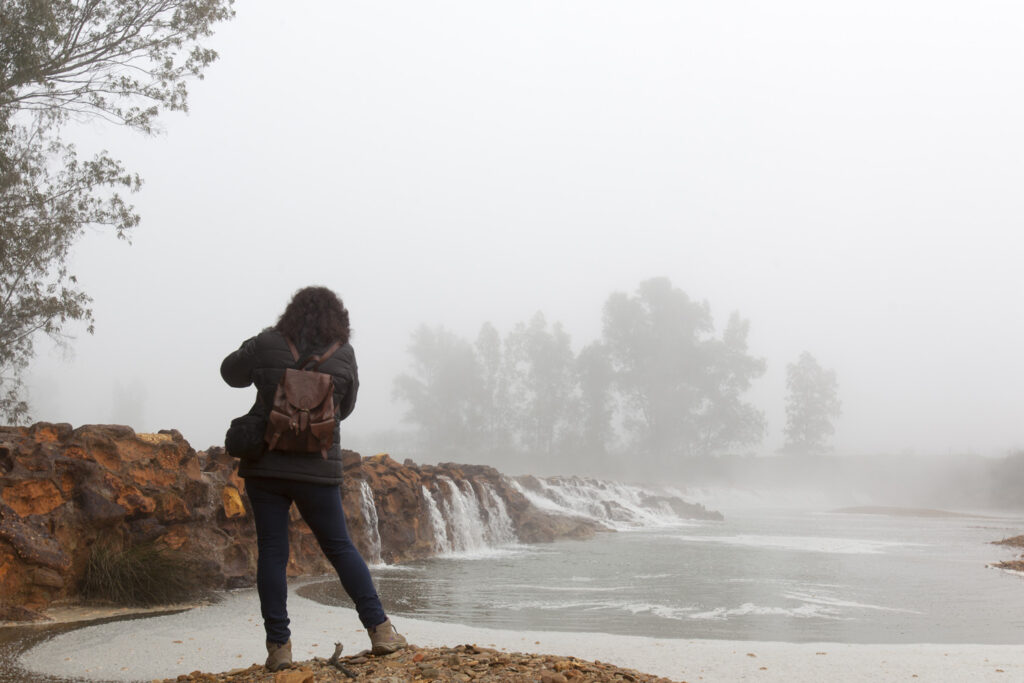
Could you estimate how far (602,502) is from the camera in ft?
77.0

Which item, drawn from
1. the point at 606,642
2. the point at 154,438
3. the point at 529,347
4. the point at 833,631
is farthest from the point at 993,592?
the point at 529,347

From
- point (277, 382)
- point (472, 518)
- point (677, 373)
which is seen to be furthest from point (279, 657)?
point (677, 373)

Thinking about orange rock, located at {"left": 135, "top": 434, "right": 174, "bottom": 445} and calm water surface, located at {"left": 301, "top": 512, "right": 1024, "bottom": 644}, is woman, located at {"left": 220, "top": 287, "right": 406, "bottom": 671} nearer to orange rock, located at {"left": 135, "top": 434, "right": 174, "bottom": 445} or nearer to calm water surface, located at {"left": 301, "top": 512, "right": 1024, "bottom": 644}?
calm water surface, located at {"left": 301, "top": 512, "right": 1024, "bottom": 644}

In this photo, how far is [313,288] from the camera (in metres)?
3.41

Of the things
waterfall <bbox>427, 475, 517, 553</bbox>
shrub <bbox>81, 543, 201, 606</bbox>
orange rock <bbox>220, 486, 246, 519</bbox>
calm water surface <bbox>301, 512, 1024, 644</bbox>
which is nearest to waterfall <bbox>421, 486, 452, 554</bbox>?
waterfall <bbox>427, 475, 517, 553</bbox>

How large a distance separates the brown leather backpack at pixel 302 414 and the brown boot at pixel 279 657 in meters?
0.79

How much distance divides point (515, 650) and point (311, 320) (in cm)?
214

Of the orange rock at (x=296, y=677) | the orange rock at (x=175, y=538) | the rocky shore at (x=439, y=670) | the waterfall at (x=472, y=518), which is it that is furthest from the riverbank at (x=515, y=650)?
the waterfall at (x=472, y=518)

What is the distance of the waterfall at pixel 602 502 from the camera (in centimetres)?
2178

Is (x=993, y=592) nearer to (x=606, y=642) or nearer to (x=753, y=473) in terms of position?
(x=606, y=642)

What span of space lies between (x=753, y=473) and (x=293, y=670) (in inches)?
1962

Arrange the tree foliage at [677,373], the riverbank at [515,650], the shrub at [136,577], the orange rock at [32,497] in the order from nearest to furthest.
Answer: the riverbank at [515,650] < the orange rock at [32,497] < the shrub at [136,577] < the tree foliage at [677,373]

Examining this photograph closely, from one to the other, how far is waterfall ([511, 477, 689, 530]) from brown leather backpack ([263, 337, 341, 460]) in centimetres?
1665

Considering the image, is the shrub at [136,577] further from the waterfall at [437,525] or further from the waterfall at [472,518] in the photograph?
the waterfall at [472,518]
